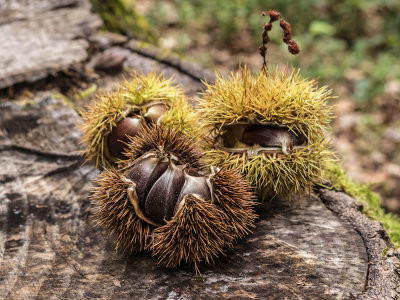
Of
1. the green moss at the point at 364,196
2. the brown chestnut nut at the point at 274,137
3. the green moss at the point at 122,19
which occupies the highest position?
the green moss at the point at 122,19

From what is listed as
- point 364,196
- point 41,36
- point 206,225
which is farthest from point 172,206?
point 41,36

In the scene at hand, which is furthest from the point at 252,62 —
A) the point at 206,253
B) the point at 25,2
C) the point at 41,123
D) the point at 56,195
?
the point at 206,253

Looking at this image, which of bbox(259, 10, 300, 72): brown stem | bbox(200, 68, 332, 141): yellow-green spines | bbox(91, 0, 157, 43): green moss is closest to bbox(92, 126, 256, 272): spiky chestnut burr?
bbox(200, 68, 332, 141): yellow-green spines

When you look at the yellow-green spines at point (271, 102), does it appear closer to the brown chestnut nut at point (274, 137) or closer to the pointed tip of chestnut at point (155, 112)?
the brown chestnut nut at point (274, 137)

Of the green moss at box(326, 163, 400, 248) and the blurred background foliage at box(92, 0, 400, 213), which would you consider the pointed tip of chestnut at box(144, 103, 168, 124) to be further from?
the blurred background foliage at box(92, 0, 400, 213)

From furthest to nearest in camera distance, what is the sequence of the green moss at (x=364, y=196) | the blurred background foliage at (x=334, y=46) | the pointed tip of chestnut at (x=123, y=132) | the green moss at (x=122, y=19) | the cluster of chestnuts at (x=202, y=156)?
the blurred background foliage at (x=334, y=46), the green moss at (x=122, y=19), the green moss at (x=364, y=196), the pointed tip of chestnut at (x=123, y=132), the cluster of chestnuts at (x=202, y=156)

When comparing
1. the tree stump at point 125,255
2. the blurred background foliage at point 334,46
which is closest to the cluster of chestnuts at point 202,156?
the tree stump at point 125,255
